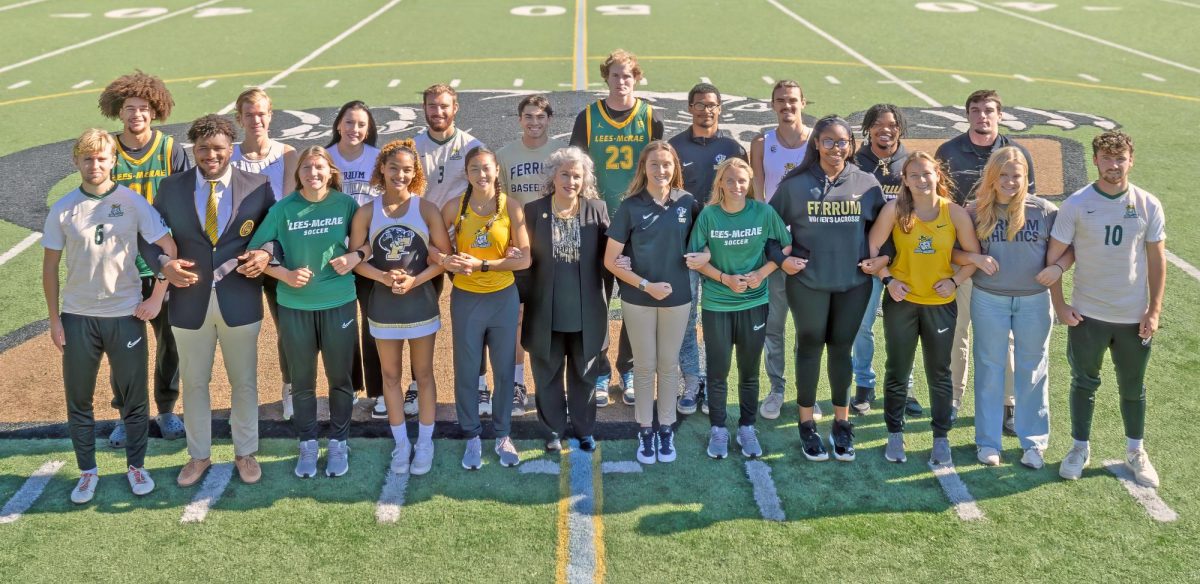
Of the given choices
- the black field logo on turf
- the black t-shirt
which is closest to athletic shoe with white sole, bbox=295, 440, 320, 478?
the black t-shirt

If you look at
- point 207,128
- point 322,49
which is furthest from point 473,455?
point 322,49

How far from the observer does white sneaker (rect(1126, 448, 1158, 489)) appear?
613cm

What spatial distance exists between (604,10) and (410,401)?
987 inches

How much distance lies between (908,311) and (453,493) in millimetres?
3080

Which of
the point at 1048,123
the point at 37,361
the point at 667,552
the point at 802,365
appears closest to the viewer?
the point at 667,552

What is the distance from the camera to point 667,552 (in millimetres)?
5566

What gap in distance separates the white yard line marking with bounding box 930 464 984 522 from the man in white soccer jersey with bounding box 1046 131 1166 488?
66cm

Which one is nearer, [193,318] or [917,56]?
[193,318]

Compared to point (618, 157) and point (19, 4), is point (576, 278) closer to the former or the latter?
point (618, 157)

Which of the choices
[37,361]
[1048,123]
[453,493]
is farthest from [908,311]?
[1048,123]

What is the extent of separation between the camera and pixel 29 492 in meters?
6.19

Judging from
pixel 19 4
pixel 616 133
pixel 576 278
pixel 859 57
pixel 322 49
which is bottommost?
pixel 576 278

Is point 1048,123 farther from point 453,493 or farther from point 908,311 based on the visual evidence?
point 453,493

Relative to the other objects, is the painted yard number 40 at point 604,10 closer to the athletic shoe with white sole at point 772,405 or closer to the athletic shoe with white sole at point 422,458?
the athletic shoe with white sole at point 772,405
